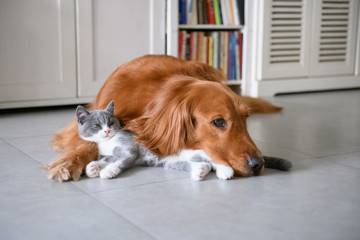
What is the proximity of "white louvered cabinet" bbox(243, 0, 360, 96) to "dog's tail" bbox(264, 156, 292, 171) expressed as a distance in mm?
2097

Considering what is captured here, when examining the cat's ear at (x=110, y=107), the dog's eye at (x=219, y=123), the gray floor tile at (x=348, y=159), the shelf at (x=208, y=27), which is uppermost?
the shelf at (x=208, y=27)

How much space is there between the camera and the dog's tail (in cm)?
172

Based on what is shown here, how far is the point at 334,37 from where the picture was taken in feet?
13.7

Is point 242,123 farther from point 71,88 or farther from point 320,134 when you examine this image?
point 71,88

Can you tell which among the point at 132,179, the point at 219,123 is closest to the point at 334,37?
the point at 219,123

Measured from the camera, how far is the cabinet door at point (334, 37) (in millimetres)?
4064

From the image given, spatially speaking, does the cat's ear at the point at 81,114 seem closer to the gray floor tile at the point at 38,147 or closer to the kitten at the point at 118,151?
the kitten at the point at 118,151

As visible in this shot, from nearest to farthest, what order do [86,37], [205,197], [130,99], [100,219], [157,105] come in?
[100,219] < [205,197] < [157,105] < [130,99] < [86,37]

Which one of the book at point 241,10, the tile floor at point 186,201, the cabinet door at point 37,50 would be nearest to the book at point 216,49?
the book at point 241,10

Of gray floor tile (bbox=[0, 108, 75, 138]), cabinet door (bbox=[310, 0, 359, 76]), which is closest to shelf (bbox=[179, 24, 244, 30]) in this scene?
cabinet door (bbox=[310, 0, 359, 76])

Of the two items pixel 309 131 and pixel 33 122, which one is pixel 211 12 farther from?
pixel 33 122

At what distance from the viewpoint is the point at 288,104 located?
3.46 meters

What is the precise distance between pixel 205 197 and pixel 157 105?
0.45 metres

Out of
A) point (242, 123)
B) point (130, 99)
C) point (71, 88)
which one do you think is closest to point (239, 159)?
point (242, 123)
